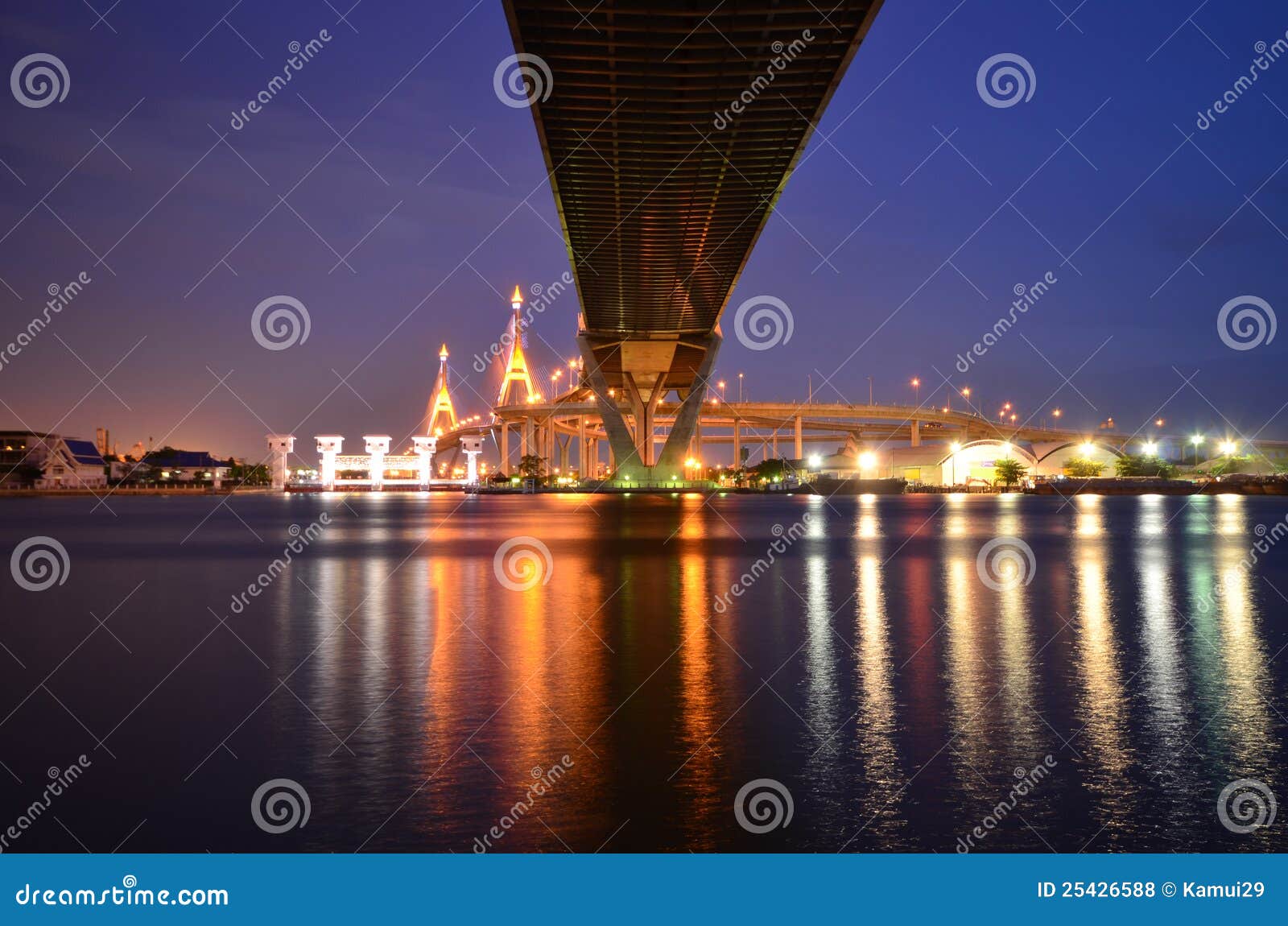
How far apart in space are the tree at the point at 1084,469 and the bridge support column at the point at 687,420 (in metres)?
62.0

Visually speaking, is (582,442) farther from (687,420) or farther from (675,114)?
(675,114)

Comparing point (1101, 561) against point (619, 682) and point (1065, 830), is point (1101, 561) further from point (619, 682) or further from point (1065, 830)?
point (1065, 830)

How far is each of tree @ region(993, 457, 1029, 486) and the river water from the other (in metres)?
115

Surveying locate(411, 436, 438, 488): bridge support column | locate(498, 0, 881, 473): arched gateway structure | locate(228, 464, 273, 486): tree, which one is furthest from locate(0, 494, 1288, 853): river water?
locate(228, 464, 273, 486): tree

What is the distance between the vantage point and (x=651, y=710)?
9.48 metres

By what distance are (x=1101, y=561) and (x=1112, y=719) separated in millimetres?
18639

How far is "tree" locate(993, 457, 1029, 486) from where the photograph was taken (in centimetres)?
13300

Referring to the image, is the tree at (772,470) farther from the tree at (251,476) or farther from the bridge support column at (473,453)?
the tree at (251,476)

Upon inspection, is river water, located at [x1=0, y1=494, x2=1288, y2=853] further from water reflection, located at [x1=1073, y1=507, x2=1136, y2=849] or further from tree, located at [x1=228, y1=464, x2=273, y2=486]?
tree, located at [x1=228, y1=464, x2=273, y2=486]

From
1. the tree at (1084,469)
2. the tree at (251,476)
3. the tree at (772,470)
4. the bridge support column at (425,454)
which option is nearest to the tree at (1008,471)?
the tree at (1084,469)

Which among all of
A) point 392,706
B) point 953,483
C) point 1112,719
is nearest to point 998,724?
point 1112,719

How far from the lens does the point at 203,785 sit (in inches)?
292

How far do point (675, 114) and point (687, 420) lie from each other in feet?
212

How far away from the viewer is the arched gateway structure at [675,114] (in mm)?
24672
